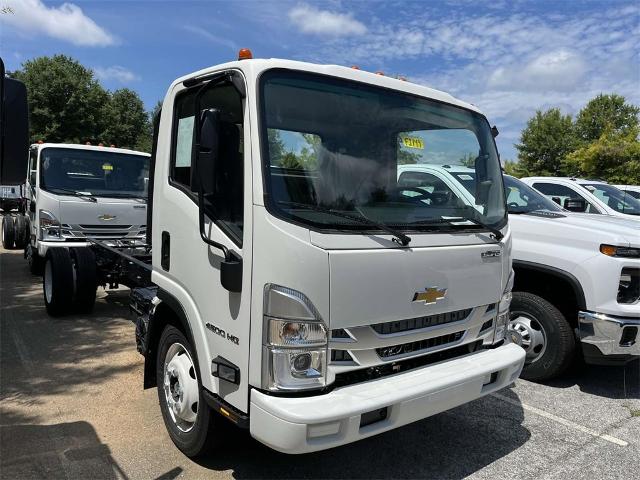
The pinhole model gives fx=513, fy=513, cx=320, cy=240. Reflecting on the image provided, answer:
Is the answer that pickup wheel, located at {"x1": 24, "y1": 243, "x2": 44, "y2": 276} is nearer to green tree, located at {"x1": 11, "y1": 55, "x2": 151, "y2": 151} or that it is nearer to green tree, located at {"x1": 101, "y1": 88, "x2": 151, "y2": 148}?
green tree, located at {"x1": 11, "y1": 55, "x2": 151, "y2": 151}

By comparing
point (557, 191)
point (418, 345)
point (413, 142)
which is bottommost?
point (418, 345)

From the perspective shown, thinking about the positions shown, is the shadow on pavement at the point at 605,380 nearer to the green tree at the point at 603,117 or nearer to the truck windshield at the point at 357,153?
the truck windshield at the point at 357,153

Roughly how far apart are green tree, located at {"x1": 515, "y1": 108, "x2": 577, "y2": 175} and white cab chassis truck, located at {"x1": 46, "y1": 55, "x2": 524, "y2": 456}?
48333 mm

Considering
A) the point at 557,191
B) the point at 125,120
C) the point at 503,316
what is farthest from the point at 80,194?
the point at 125,120

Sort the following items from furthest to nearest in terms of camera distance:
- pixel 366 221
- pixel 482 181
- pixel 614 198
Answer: pixel 614 198 < pixel 482 181 < pixel 366 221

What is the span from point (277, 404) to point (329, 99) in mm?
1680

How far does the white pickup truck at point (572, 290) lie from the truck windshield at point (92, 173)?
563 cm

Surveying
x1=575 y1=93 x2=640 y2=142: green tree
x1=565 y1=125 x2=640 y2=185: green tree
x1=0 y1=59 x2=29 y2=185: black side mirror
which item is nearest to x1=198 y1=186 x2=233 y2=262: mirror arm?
x1=0 y1=59 x2=29 y2=185: black side mirror

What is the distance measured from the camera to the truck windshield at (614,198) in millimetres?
9545

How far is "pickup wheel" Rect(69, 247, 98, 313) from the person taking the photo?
20.6 feet

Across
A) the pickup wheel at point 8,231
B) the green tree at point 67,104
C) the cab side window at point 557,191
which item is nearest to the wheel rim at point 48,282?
the pickup wheel at point 8,231

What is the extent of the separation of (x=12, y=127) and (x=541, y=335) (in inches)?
178

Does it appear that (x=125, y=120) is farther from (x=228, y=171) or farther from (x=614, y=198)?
(x=228, y=171)

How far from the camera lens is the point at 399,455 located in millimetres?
3543
